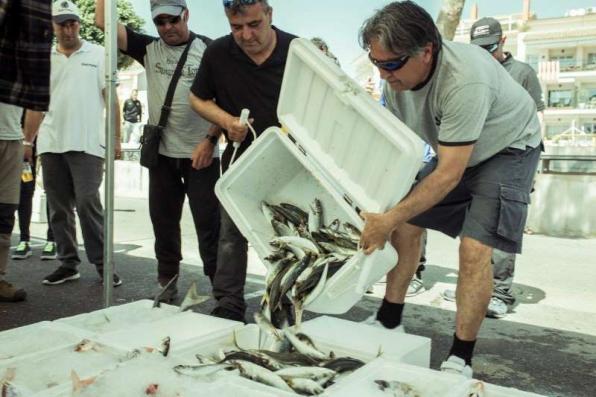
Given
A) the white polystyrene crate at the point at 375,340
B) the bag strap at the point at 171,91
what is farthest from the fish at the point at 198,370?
the bag strap at the point at 171,91

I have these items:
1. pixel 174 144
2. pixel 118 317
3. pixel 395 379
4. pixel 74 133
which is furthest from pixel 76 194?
pixel 395 379

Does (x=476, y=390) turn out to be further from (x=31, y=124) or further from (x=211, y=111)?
(x=31, y=124)

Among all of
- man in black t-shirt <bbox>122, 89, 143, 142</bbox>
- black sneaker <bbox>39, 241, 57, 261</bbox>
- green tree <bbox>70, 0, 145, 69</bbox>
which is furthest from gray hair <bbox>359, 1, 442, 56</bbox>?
green tree <bbox>70, 0, 145, 69</bbox>

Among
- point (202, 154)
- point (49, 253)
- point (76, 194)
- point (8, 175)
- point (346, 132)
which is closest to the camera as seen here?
point (346, 132)

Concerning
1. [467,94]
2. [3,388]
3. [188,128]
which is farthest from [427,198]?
[188,128]

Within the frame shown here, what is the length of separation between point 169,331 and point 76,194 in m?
2.58

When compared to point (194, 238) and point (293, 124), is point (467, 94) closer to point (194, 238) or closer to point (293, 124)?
point (293, 124)

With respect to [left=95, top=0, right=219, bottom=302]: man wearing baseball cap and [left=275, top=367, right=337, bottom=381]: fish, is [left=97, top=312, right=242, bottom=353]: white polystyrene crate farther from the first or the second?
[left=95, top=0, right=219, bottom=302]: man wearing baseball cap

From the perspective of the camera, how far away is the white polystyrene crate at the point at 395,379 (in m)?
2.05

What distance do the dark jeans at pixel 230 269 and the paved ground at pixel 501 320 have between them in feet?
2.47

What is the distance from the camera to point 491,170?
3.18 meters

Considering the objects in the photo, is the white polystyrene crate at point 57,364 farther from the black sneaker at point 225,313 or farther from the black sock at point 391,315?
the black sock at point 391,315

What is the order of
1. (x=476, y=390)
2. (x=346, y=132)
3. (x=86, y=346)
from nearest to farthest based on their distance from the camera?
(x=476, y=390) < (x=86, y=346) < (x=346, y=132)

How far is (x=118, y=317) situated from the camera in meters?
3.05
